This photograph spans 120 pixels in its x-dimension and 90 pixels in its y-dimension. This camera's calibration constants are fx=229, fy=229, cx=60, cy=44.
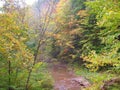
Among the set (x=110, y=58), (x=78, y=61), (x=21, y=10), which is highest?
Answer: (x=21, y=10)

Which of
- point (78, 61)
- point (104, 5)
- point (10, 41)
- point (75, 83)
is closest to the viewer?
point (104, 5)

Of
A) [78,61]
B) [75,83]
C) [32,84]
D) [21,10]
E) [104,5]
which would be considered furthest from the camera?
[78,61]

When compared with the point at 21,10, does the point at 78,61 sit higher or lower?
lower

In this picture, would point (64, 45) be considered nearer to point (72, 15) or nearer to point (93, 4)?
point (72, 15)

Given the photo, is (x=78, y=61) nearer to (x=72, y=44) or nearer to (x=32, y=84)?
(x=72, y=44)

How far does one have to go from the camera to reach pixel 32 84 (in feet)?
27.1

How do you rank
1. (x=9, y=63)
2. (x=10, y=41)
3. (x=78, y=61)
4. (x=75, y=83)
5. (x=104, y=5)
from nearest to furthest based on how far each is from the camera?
(x=104, y=5)
(x=10, y=41)
(x=9, y=63)
(x=75, y=83)
(x=78, y=61)

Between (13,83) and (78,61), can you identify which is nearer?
(13,83)

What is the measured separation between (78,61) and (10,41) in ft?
50.6

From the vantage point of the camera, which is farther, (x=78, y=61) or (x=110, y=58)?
(x=78, y=61)

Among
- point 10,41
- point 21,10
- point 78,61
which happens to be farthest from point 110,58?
point 78,61

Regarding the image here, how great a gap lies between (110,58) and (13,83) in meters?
3.50

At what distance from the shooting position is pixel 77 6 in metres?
23.1

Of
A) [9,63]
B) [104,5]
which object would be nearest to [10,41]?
[9,63]
